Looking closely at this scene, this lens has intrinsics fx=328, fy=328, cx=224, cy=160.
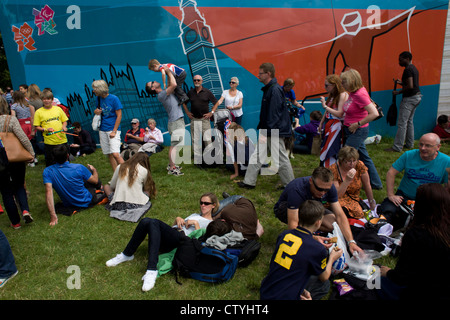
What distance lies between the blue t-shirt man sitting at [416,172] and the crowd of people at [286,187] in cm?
1

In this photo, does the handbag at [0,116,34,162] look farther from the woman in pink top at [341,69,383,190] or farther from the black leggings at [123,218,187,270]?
the woman in pink top at [341,69,383,190]

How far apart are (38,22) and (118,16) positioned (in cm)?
245

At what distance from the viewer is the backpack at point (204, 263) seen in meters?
3.39

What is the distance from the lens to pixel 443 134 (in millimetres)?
7867

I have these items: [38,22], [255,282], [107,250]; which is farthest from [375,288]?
[38,22]

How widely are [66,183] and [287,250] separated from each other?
369cm

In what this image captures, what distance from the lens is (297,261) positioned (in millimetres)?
2664

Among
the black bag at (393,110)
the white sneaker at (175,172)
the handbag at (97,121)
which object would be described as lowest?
the white sneaker at (175,172)

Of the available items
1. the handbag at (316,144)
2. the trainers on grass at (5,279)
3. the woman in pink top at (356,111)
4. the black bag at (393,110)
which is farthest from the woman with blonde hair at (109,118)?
the black bag at (393,110)

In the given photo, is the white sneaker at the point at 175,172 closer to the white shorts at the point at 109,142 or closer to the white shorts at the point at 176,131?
the white shorts at the point at 176,131

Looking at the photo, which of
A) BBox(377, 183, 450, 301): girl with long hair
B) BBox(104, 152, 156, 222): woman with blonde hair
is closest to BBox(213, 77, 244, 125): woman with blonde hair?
BBox(104, 152, 156, 222): woman with blonde hair

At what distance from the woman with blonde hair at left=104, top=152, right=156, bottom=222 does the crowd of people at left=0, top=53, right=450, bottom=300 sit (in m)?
0.02

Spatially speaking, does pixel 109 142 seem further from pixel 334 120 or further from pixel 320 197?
pixel 320 197

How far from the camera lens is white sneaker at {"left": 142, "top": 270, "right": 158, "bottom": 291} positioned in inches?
130
